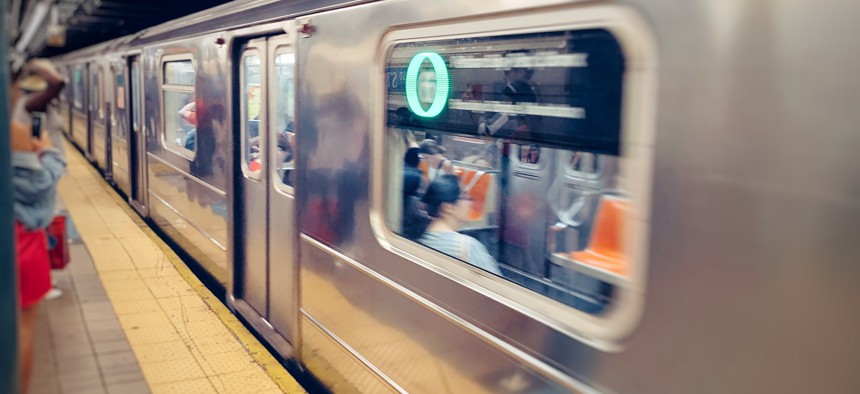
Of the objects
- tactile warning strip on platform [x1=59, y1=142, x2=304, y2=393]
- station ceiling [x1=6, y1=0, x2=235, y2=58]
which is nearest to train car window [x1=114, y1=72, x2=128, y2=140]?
station ceiling [x1=6, y1=0, x2=235, y2=58]

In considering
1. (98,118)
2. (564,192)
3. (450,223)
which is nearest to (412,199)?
(450,223)

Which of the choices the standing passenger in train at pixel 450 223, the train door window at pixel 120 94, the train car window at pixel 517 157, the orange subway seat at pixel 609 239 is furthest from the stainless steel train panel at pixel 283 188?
the train door window at pixel 120 94

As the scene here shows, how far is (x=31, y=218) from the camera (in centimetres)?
359

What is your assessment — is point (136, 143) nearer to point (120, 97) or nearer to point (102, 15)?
point (120, 97)

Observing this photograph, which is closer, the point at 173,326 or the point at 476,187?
the point at 476,187

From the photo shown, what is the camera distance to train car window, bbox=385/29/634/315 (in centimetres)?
191

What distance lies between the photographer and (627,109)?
1817 mm

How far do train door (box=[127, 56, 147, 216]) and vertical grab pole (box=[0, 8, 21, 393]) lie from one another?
22.0ft

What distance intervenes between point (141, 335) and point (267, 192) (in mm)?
1143

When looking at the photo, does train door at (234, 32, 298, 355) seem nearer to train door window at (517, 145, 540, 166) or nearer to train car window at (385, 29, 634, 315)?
train car window at (385, 29, 634, 315)

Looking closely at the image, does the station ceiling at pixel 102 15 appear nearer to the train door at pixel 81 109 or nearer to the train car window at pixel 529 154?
the train door at pixel 81 109

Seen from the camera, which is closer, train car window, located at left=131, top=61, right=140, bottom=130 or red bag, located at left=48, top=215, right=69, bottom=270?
red bag, located at left=48, top=215, right=69, bottom=270

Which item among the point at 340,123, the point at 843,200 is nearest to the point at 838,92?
the point at 843,200

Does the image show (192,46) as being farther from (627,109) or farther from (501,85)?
(627,109)
